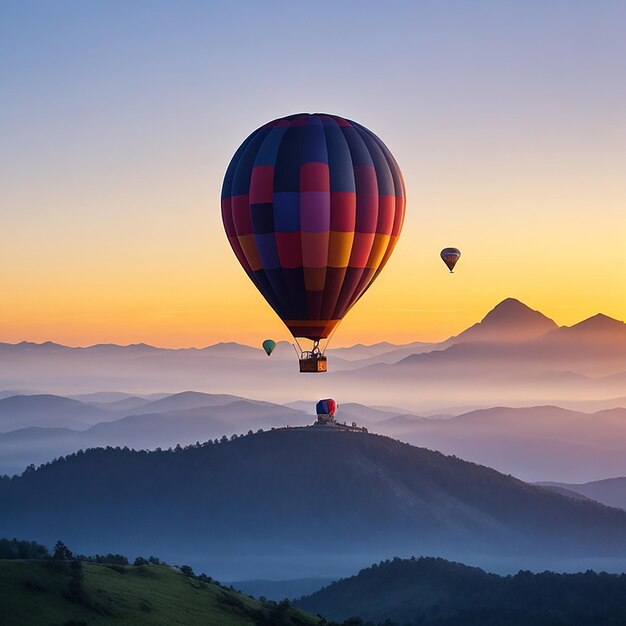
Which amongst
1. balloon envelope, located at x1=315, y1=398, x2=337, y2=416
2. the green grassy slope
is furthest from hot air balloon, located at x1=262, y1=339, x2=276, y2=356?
the green grassy slope

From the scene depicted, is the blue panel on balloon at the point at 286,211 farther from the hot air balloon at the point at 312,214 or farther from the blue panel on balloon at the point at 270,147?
the blue panel on balloon at the point at 270,147

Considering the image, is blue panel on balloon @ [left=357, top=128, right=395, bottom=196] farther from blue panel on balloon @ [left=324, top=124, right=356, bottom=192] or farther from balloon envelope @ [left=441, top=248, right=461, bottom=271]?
balloon envelope @ [left=441, top=248, right=461, bottom=271]

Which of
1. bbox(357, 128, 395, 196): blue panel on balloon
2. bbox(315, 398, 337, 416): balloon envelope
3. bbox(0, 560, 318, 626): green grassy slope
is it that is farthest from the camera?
bbox(315, 398, 337, 416): balloon envelope

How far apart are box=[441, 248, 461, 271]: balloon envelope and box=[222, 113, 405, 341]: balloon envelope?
33666mm

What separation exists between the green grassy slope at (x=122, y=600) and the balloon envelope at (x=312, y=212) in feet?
86.0

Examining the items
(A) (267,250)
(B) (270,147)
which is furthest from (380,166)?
(A) (267,250)

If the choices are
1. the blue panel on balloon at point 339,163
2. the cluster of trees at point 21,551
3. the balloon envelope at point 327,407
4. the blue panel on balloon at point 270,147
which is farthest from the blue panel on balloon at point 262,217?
the balloon envelope at point 327,407

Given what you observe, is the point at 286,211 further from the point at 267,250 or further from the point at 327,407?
the point at 327,407

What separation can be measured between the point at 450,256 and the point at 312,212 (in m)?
41.7

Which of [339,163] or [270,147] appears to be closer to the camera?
[339,163]

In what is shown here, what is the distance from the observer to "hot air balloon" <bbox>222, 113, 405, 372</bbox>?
4956 inches

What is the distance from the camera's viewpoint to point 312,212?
412ft

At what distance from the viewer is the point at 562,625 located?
188375 millimetres

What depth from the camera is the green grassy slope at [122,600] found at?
97.8m
